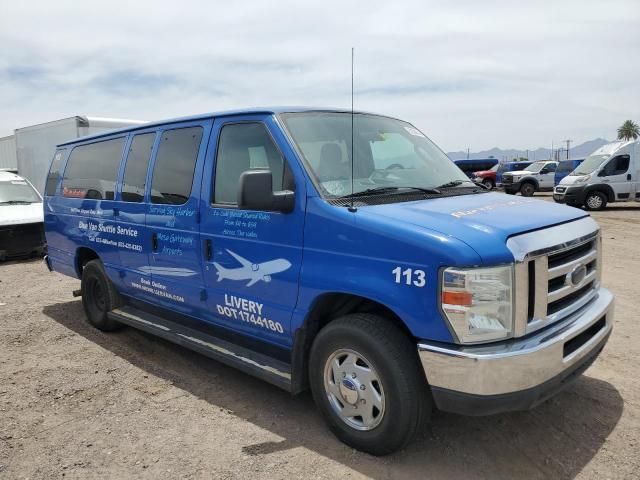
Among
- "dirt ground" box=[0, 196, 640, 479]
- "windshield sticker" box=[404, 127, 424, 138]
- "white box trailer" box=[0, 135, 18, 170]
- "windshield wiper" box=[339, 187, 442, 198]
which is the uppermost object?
"white box trailer" box=[0, 135, 18, 170]

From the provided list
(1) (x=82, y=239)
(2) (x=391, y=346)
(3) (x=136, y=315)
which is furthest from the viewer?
(1) (x=82, y=239)

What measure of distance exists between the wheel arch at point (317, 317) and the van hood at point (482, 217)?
1.94ft

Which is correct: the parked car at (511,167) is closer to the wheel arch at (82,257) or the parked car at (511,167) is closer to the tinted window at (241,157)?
the wheel arch at (82,257)

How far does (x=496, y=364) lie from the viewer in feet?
8.43

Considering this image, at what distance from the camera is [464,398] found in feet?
8.68

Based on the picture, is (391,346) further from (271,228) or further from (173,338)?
(173,338)

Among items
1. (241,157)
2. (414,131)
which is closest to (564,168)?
(414,131)

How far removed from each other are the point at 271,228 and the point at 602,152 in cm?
1918

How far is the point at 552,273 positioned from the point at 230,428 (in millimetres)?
2320

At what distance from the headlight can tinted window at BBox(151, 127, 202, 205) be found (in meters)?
2.37

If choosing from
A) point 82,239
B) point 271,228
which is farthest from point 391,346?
point 82,239

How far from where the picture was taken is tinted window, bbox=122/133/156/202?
474 cm

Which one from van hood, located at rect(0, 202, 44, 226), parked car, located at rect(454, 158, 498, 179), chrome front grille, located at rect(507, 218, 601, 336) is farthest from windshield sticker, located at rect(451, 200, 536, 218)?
parked car, located at rect(454, 158, 498, 179)

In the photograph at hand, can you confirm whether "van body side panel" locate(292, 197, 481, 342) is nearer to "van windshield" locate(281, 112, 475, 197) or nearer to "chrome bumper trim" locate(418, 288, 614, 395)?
"chrome bumper trim" locate(418, 288, 614, 395)
